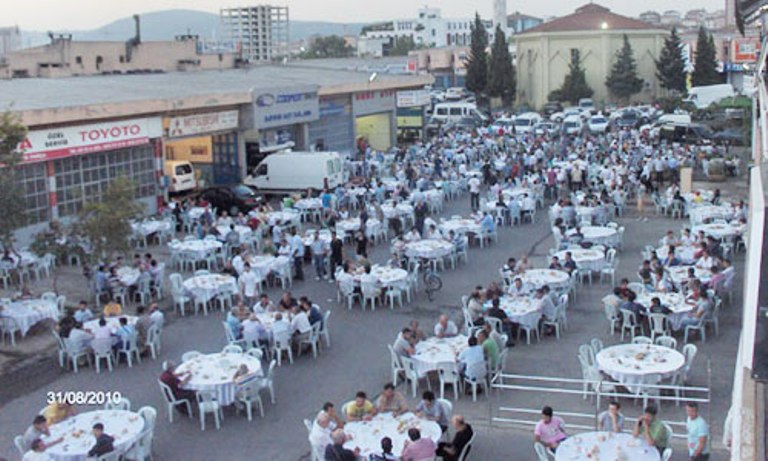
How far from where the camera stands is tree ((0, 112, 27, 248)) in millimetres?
16422

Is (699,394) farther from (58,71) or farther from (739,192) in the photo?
(58,71)

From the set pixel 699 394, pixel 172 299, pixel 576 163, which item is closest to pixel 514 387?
pixel 699 394

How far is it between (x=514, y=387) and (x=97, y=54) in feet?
173

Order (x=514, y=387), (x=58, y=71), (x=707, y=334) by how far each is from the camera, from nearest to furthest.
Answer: (x=514, y=387)
(x=707, y=334)
(x=58, y=71)

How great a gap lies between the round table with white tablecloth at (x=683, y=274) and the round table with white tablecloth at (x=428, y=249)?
5.25 m

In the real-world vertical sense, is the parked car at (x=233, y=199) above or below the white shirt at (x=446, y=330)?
above

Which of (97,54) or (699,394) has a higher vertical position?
(97,54)

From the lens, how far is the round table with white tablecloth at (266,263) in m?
19.9

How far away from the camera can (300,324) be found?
1533 cm

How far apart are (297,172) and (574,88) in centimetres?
3897

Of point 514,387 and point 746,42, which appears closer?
point 514,387

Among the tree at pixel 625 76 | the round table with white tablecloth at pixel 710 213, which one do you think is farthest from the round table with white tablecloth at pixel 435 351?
the tree at pixel 625 76

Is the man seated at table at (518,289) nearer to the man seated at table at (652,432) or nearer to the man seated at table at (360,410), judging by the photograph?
the man seated at table at (360,410)

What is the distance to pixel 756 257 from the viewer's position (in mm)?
5789
